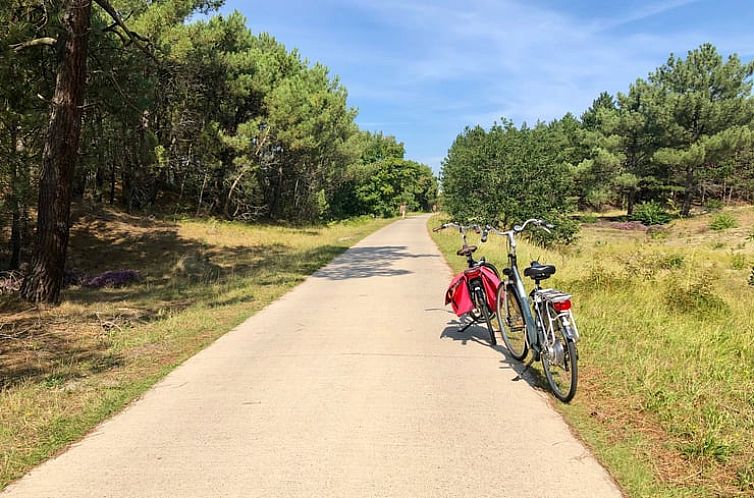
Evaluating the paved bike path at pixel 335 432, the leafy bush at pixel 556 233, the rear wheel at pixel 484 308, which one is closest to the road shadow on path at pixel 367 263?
the paved bike path at pixel 335 432

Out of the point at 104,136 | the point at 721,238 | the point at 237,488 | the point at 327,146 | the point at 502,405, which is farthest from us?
the point at 327,146

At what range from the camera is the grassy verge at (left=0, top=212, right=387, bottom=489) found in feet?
13.5

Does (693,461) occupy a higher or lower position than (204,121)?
lower

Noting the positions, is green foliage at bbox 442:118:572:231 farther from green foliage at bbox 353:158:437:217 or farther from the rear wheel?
green foliage at bbox 353:158:437:217

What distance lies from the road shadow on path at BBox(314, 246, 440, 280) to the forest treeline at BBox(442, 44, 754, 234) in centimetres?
693

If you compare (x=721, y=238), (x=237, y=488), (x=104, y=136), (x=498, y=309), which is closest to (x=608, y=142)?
(x=721, y=238)

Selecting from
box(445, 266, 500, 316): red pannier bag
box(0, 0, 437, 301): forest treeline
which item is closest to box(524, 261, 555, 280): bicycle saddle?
box(445, 266, 500, 316): red pannier bag

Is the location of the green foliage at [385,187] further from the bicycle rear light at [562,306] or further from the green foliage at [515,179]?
the bicycle rear light at [562,306]

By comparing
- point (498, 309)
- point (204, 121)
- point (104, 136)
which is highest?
point (204, 121)

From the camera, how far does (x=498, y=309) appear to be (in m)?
5.70

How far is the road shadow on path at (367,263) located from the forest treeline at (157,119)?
636 cm

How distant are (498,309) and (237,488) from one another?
11.6ft

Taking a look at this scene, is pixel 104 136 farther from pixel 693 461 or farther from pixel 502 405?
pixel 693 461

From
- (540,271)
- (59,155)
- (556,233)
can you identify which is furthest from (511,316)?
(556,233)
